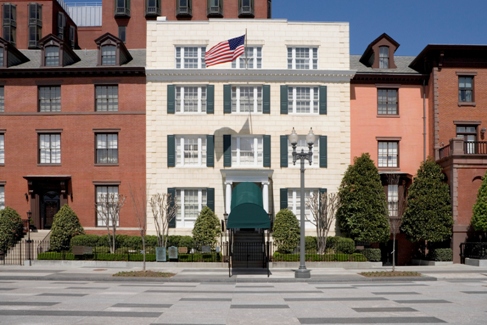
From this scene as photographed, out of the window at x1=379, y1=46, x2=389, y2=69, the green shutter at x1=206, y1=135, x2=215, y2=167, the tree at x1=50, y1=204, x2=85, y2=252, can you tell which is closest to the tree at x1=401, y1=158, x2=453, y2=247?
the window at x1=379, y1=46, x2=389, y2=69

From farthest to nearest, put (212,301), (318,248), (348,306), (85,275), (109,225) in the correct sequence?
(109,225), (318,248), (85,275), (212,301), (348,306)

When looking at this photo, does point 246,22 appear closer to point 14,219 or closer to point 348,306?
point 14,219

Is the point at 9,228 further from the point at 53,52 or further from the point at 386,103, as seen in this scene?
the point at 386,103

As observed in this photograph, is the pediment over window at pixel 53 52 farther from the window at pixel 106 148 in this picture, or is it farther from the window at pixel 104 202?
the window at pixel 104 202

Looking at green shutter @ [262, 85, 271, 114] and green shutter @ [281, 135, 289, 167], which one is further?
green shutter @ [262, 85, 271, 114]

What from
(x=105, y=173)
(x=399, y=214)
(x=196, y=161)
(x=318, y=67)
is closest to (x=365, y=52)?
(x=318, y=67)

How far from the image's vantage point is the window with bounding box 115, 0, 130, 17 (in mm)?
55625

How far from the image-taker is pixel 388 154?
38406 mm

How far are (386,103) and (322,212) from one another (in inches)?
376

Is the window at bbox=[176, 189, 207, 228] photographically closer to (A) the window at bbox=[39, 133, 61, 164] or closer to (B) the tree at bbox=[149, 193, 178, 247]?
(B) the tree at bbox=[149, 193, 178, 247]

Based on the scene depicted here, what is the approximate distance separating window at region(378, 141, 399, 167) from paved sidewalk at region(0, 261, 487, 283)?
321 inches

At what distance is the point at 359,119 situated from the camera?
126ft

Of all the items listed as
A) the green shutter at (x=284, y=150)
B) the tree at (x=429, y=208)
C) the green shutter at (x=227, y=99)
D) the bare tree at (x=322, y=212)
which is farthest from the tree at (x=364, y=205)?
the green shutter at (x=227, y=99)

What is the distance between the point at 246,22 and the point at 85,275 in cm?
1968
